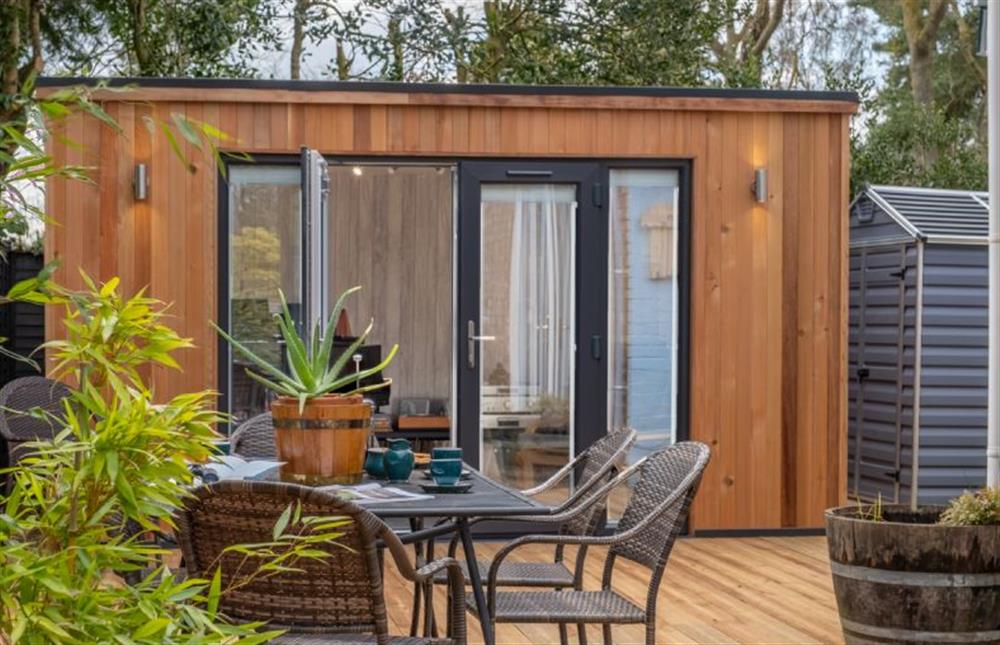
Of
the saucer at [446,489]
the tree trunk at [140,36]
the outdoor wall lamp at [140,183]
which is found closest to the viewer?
the saucer at [446,489]

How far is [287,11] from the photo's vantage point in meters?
13.1

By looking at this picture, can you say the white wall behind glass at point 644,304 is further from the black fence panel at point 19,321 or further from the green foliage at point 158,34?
the green foliage at point 158,34

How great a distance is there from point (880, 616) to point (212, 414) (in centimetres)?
291

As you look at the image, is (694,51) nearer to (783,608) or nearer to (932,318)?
(932,318)

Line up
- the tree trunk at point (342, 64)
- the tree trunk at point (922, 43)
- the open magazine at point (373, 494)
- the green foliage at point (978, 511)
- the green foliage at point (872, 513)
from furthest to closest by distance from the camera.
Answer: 1. the tree trunk at point (922, 43)
2. the tree trunk at point (342, 64)
3. the green foliage at point (872, 513)
4. the green foliage at point (978, 511)
5. the open magazine at point (373, 494)

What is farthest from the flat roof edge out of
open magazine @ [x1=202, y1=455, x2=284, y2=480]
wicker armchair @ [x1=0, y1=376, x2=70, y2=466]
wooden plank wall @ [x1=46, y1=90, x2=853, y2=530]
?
open magazine @ [x1=202, y1=455, x2=284, y2=480]

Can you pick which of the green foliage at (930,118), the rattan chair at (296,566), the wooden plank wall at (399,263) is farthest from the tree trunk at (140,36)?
the rattan chair at (296,566)

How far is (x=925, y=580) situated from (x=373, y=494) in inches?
68.8

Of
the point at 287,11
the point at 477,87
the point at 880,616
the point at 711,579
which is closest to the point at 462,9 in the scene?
the point at 287,11

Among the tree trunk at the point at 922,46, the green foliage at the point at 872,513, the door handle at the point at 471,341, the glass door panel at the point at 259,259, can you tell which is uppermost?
the tree trunk at the point at 922,46

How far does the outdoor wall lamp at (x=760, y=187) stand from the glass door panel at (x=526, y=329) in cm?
106

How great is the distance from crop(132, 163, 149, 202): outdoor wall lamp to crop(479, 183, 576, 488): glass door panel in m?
1.86

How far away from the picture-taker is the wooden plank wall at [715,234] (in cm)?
789

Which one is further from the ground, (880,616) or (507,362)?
(507,362)
